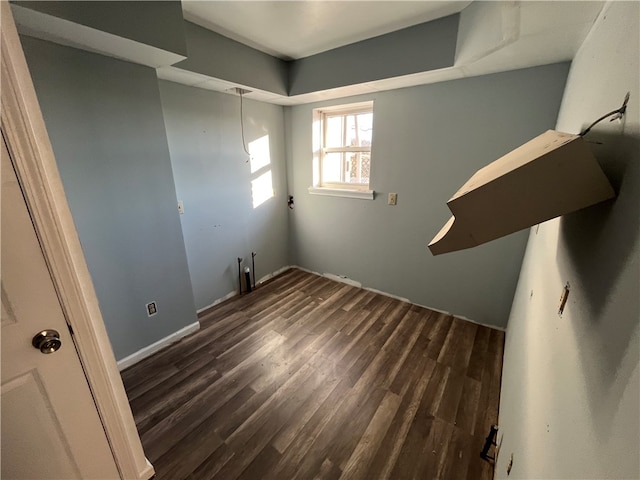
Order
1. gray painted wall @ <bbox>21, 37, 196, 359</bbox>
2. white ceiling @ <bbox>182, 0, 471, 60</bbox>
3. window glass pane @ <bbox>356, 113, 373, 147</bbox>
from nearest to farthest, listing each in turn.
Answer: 1. gray painted wall @ <bbox>21, 37, 196, 359</bbox>
2. white ceiling @ <bbox>182, 0, 471, 60</bbox>
3. window glass pane @ <bbox>356, 113, 373, 147</bbox>

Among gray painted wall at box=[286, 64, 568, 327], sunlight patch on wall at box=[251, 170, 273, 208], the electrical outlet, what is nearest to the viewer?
gray painted wall at box=[286, 64, 568, 327]

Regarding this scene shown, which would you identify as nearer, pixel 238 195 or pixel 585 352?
pixel 585 352

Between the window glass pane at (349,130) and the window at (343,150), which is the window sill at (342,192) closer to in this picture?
the window at (343,150)

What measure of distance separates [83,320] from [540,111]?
2.96m

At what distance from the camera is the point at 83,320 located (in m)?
1.02

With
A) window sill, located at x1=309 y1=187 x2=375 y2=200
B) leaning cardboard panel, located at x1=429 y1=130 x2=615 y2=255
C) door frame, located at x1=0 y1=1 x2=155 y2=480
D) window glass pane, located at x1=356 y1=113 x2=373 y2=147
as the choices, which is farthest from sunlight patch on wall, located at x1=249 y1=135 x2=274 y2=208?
leaning cardboard panel, located at x1=429 y1=130 x2=615 y2=255

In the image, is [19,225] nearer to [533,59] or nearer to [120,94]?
[120,94]

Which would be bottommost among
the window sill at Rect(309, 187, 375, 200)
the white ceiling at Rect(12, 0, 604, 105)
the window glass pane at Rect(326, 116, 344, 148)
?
the window sill at Rect(309, 187, 375, 200)

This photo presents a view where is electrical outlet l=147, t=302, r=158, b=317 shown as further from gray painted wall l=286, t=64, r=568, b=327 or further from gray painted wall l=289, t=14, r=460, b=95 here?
gray painted wall l=289, t=14, r=460, b=95

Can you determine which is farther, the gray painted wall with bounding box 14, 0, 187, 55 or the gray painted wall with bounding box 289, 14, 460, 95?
the gray painted wall with bounding box 289, 14, 460, 95

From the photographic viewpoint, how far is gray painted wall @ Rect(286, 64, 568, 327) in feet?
6.46

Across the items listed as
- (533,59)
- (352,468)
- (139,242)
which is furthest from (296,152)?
(352,468)

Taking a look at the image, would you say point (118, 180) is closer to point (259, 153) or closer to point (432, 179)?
point (259, 153)

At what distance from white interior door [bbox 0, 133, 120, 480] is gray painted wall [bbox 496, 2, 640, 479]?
4.99 feet
